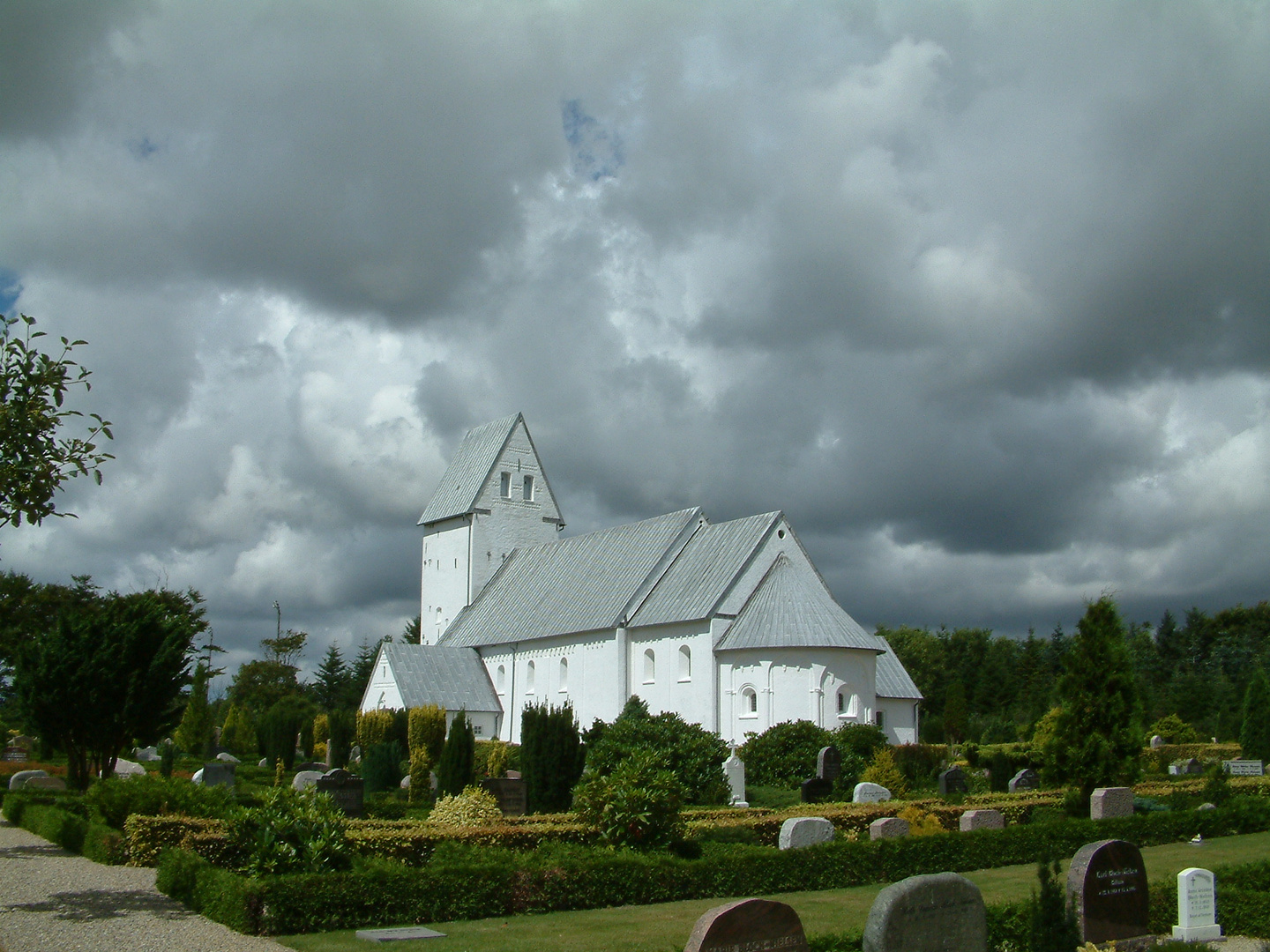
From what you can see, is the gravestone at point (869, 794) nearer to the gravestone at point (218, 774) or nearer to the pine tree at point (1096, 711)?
the pine tree at point (1096, 711)

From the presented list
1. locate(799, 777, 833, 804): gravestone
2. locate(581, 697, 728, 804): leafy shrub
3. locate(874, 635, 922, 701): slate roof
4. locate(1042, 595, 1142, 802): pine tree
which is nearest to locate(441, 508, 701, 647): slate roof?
locate(874, 635, 922, 701): slate roof

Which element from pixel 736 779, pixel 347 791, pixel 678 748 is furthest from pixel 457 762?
pixel 736 779

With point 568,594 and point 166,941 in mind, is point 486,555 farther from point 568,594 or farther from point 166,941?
point 166,941

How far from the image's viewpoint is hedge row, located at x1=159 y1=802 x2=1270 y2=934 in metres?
Answer: 11.1

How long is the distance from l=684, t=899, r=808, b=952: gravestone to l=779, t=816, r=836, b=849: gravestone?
23.9 feet

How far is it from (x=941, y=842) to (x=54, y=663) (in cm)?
1659

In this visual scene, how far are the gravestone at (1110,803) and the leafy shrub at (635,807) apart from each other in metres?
7.99

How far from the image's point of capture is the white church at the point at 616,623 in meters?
31.6

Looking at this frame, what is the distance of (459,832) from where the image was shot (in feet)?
49.6

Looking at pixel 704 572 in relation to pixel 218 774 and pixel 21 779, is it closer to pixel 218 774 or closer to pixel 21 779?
A: pixel 218 774

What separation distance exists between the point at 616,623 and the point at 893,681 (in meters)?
10.2

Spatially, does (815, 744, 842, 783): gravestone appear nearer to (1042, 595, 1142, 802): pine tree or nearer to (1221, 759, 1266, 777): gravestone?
(1042, 595, 1142, 802): pine tree

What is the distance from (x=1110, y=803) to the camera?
741 inches

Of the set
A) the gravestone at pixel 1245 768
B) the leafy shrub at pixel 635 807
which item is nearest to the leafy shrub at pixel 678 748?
the leafy shrub at pixel 635 807
